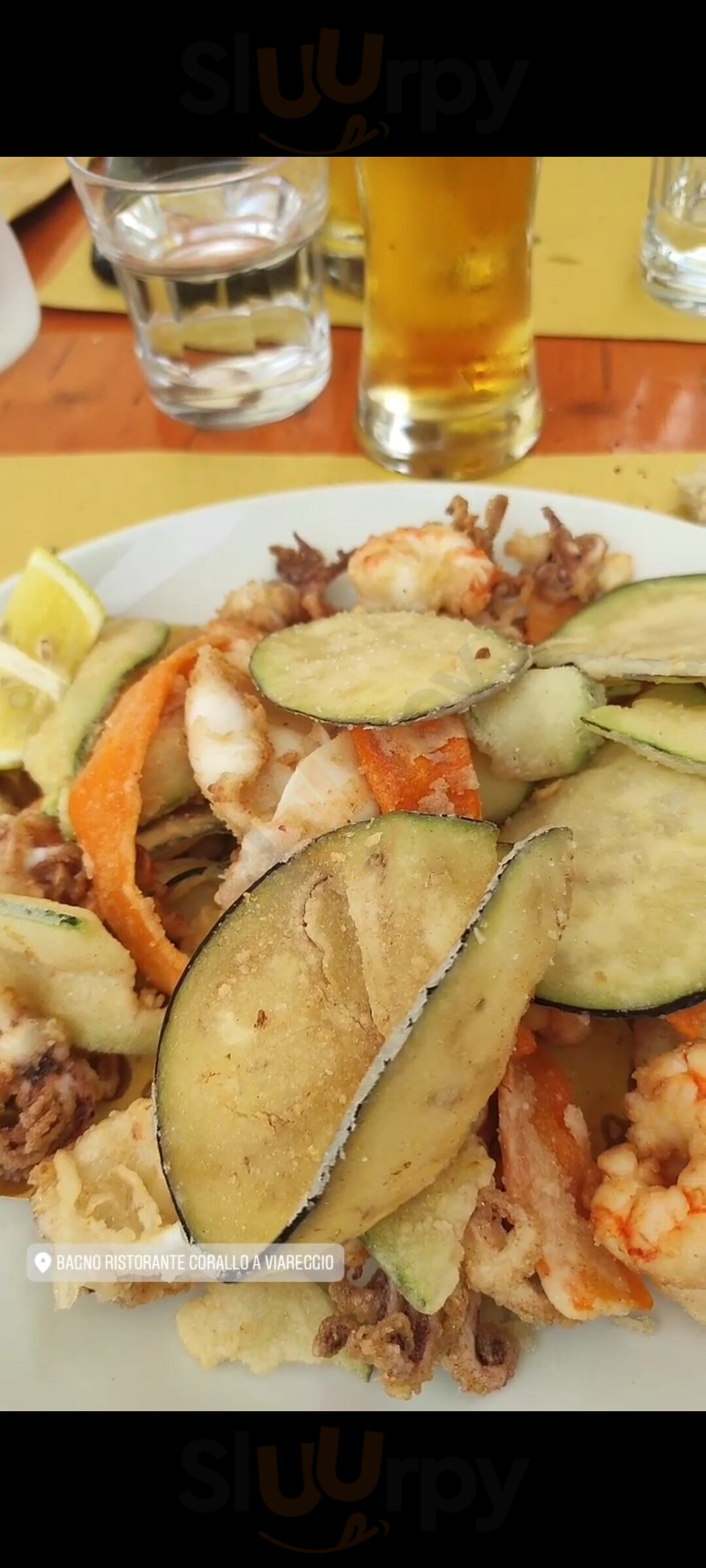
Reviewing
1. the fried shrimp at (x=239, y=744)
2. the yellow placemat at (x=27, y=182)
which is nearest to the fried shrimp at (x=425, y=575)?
the fried shrimp at (x=239, y=744)

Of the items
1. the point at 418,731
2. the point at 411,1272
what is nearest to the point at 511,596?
the point at 418,731

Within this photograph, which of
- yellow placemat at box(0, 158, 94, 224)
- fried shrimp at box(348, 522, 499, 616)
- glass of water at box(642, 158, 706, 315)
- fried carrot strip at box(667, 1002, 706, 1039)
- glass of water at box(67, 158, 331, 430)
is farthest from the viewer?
yellow placemat at box(0, 158, 94, 224)

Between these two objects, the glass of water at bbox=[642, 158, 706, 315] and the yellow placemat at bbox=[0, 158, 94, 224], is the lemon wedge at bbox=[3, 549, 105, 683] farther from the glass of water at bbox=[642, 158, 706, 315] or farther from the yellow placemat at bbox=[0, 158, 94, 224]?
the yellow placemat at bbox=[0, 158, 94, 224]

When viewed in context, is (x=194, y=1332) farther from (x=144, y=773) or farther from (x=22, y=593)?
(x=22, y=593)

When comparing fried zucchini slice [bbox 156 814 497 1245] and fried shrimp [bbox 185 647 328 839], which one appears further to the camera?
fried shrimp [bbox 185 647 328 839]

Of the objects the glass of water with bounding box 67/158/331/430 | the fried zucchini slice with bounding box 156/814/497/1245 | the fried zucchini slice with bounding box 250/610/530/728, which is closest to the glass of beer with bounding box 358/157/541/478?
the glass of water with bounding box 67/158/331/430

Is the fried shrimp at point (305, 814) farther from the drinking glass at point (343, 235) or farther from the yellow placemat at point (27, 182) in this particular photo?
the yellow placemat at point (27, 182)

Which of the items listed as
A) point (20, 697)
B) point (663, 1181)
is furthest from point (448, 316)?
point (663, 1181)

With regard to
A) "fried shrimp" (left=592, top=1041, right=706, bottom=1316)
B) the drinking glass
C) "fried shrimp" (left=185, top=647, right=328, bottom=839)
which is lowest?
"fried shrimp" (left=592, top=1041, right=706, bottom=1316)

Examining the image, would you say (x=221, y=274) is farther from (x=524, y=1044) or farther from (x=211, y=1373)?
(x=211, y=1373)
